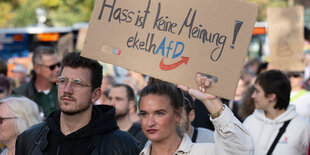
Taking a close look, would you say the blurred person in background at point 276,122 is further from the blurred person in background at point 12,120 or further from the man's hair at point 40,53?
the man's hair at point 40,53

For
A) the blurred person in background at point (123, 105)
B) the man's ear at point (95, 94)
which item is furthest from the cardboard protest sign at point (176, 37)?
the blurred person in background at point (123, 105)

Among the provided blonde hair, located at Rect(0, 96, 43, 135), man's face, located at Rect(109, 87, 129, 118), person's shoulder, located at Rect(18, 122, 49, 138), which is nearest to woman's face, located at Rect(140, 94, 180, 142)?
person's shoulder, located at Rect(18, 122, 49, 138)

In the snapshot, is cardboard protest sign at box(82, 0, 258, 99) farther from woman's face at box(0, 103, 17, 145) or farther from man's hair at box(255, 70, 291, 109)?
man's hair at box(255, 70, 291, 109)

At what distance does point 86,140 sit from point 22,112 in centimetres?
117

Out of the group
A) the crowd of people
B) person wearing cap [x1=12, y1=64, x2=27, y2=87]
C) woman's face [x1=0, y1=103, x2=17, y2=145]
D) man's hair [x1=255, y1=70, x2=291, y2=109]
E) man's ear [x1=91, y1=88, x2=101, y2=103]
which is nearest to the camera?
the crowd of people

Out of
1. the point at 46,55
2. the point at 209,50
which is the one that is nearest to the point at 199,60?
the point at 209,50

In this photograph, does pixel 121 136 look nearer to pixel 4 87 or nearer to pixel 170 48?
pixel 170 48

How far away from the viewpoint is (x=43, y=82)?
7.74m

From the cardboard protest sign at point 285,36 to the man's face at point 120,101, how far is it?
7.36 ft

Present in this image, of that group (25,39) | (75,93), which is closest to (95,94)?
(75,93)

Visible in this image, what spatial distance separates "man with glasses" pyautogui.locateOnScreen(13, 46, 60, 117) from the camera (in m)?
7.55

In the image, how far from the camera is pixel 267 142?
18.3 ft

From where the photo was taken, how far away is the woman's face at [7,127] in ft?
16.0

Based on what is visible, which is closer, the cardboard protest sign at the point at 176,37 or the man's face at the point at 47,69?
the cardboard protest sign at the point at 176,37
